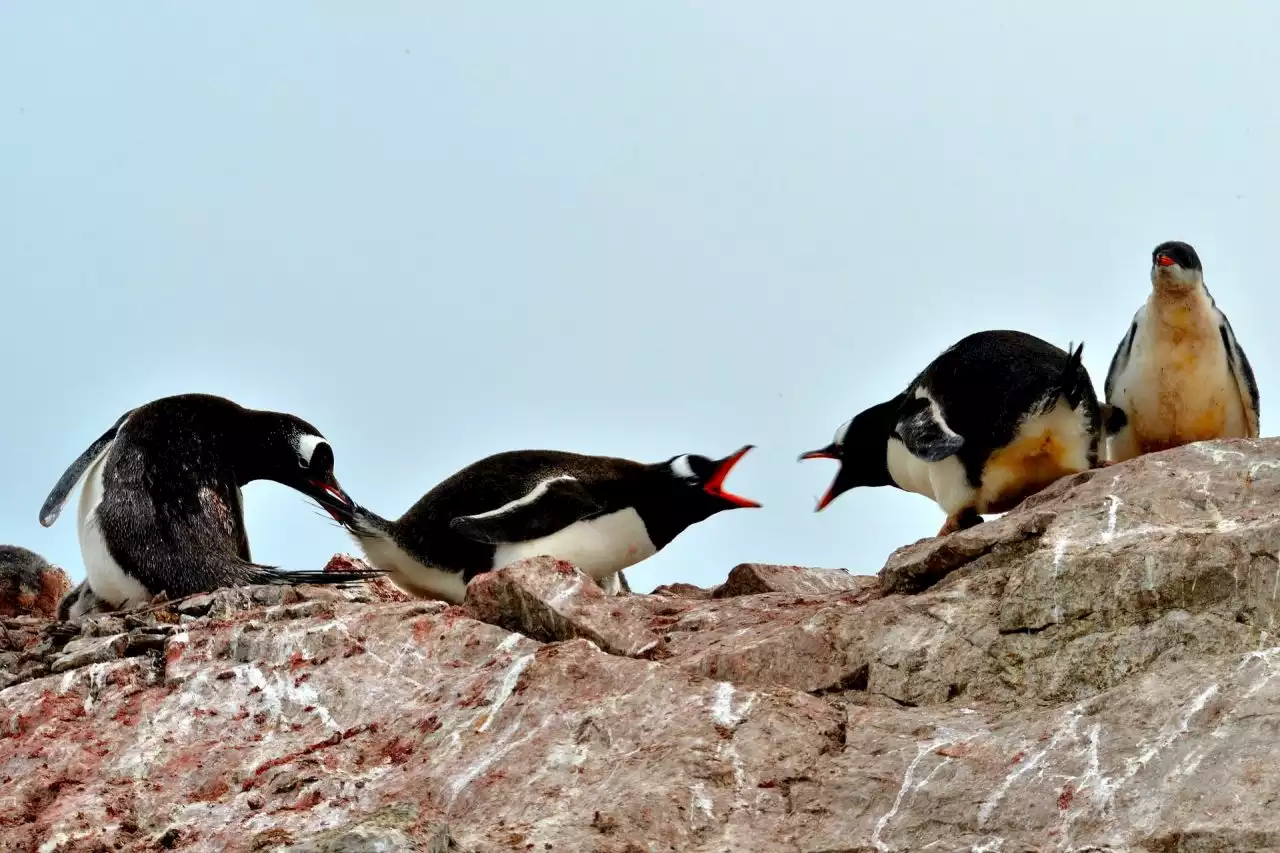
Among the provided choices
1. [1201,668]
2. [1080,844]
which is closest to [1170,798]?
[1080,844]

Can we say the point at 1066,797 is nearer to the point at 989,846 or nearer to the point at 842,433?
the point at 989,846

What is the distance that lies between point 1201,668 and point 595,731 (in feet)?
7.17

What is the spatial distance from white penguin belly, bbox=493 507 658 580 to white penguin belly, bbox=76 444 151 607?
2.04m

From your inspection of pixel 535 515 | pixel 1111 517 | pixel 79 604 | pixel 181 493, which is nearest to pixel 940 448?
pixel 1111 517

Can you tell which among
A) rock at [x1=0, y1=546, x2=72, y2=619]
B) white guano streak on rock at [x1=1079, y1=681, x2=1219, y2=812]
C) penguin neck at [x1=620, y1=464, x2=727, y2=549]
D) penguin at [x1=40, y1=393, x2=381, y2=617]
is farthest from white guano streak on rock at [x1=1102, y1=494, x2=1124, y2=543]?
rock at [x1=0, y1=546, x2=72, y2=619]

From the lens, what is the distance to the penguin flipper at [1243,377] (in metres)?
9.60

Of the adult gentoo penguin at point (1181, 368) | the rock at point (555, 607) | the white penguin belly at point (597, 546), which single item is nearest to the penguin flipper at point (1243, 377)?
the adult gentoo penguin at point (1181, 368)

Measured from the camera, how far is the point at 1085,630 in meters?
6.39

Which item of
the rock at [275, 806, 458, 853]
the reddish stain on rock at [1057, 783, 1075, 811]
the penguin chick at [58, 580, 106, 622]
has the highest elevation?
the penguin chick at [58, 580, 106, 622]

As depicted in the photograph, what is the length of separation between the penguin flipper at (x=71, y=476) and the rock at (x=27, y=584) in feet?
3.86

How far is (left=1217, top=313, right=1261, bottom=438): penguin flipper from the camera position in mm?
9602

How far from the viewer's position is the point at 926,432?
9070 mm

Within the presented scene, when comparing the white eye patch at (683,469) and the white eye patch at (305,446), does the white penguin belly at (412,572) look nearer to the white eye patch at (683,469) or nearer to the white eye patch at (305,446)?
the white eye patch at (305,446)

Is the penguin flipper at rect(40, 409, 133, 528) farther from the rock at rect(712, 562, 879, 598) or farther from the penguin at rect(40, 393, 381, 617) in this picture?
the rock at rect(712, 562, 879, 598)
